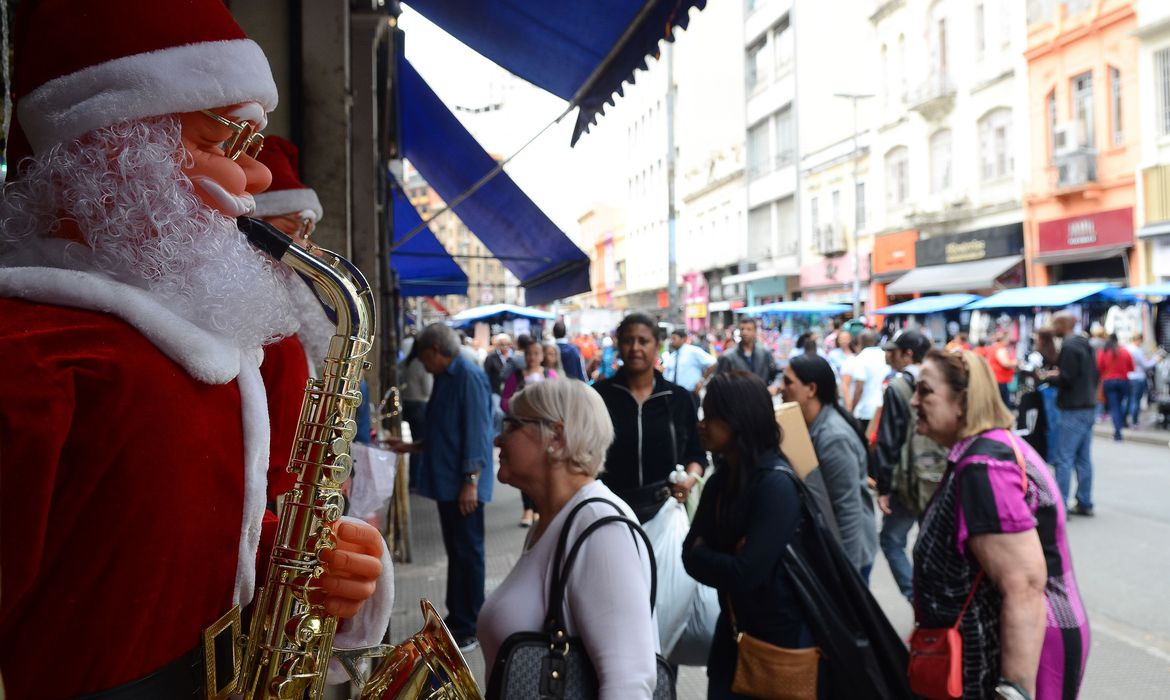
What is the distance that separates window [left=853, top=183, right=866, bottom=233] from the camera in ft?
109

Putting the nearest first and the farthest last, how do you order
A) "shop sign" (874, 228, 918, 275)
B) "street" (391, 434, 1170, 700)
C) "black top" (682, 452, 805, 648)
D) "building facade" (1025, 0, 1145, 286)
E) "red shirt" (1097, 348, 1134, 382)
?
"black top" (682, 452, 805, 648) < "street" (391, 434, 1170, 700) < "red shirt" (1097, 348, 1134, 382) < "building facade" (1025, 0, 1145, 286) < "shop sign" (874, 228, 918, 275)

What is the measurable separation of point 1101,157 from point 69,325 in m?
25.8

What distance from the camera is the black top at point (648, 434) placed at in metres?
4.61

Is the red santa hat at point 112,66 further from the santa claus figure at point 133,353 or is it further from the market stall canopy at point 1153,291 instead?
the market stall canopy at point 1153,291

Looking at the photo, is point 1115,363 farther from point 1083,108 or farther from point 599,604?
point 599,604

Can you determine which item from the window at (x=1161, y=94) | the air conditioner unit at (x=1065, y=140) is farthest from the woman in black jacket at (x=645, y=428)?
the air conditioner unit at (x=1065, y=140)

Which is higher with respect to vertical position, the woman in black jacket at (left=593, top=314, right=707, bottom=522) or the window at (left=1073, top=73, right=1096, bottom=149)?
the window at (left=1073, top=73, right=1096, bottom=149)

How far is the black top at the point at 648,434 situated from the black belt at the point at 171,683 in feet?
10.7

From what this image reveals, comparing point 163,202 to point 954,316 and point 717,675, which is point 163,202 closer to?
point 717,675

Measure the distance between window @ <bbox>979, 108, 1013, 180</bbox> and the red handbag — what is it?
26.2 meters

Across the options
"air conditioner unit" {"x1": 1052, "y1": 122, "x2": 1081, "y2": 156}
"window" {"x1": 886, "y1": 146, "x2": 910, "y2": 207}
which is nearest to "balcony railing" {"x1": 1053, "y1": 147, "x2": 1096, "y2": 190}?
"air conditioner unit" {"x1": 1052, "y1": 122, "x2": 1081, "y2": 156}

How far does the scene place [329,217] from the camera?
4762 millimetres

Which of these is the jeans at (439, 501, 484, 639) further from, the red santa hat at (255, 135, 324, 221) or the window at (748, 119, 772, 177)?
the window at (748, 119, 772, 177)

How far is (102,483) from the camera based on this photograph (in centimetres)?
114
